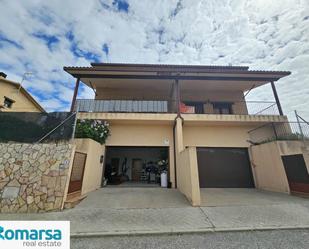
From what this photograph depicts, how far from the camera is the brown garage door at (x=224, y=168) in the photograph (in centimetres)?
895

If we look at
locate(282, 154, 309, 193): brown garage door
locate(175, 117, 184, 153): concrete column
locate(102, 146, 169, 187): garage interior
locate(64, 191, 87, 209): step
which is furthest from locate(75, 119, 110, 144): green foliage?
locate(282, 154, 309, 193): brown garage door

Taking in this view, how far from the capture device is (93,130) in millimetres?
8117

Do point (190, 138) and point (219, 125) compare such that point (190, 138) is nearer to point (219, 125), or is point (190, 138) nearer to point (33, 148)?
point (219, 125)

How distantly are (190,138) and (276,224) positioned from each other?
242 inches

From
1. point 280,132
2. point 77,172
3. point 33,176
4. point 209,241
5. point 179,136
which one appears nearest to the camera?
point 209,241

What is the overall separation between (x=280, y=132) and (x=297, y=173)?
354 centimetres

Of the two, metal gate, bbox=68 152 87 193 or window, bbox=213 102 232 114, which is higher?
window, bbox=213 102 232 114

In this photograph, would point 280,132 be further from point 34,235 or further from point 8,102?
point 8,102

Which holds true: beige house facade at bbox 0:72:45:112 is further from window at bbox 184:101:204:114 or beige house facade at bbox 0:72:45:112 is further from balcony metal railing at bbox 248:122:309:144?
balcony metal railing at bbox 248:122:309:144

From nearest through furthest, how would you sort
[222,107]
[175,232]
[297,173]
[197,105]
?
[175,232] → [297,173] → [197,105] → [222,107]

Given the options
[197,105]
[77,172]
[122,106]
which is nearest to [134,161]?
[122,106]

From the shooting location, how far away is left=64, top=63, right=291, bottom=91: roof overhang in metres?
9.58

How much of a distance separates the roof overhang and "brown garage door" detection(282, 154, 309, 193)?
5463 millimetres

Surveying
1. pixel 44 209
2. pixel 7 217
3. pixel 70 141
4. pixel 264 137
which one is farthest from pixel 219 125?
pixel 7 217
